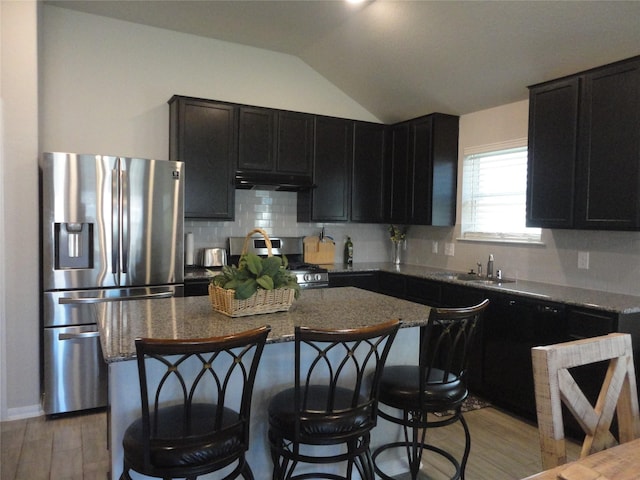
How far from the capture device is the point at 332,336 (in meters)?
1.57

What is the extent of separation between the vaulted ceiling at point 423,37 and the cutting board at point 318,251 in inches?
61.3

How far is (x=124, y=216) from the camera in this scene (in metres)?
3.34

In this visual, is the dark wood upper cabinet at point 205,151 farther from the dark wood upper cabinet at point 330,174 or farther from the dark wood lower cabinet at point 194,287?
the dark wood upper cabinet at point 330,174

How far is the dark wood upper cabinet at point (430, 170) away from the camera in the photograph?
438 centimetres

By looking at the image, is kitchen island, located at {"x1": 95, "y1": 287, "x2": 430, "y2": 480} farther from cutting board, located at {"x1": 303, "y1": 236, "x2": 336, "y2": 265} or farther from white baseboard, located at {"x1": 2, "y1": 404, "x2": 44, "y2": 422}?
cutting board, located at {"x1": 303, "y1": 236, "x2": 336, "y2": 265}

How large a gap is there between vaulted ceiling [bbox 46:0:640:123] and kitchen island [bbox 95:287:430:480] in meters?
2.03

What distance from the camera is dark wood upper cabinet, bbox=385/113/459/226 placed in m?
4.38

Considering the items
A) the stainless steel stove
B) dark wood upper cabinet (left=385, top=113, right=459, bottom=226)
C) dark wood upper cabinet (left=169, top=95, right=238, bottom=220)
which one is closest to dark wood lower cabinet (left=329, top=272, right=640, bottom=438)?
dark wood upper cabinet (left=385, top=113, right=459, bottom=226)

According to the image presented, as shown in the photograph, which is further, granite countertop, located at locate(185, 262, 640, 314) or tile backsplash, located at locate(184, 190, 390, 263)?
tile backsplash, located at locate(184, 190, 390, 263)

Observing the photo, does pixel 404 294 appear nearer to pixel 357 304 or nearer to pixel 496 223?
pixel 496 223

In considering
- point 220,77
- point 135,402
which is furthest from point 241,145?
point 135,402

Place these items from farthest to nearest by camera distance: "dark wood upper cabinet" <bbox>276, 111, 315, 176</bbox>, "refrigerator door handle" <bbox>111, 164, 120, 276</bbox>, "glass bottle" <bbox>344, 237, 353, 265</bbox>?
"glass bottle" <bbox>344, 237, 353, 265</bbox> < "dark wood upper cabinet" <bbox>276, 111, 315, 176</bbox> < "refrigerator door handle" <bbox>111, 164, 120, 276</bbox>

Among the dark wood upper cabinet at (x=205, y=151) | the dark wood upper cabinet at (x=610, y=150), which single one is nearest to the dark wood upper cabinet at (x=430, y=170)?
the dark wood upper cabinet at (x=610, y=150)

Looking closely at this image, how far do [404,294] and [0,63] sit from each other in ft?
11.7
